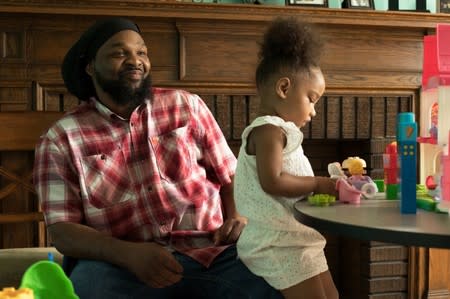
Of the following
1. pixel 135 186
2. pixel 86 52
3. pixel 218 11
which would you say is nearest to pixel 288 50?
pixel 135 186

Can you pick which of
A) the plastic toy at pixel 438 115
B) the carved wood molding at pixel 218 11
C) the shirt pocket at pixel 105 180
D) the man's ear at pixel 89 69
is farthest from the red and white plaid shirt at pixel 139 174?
the carved wood molding at pixel 218 11

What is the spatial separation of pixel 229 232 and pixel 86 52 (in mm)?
682

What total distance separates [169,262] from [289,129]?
16.5 inches

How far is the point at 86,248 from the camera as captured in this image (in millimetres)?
1507

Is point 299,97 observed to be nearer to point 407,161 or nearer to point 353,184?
point 353,184

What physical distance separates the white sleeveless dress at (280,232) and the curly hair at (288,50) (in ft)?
0.46

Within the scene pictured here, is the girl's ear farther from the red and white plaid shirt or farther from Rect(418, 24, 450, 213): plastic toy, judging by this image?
the red and white plaid shirt

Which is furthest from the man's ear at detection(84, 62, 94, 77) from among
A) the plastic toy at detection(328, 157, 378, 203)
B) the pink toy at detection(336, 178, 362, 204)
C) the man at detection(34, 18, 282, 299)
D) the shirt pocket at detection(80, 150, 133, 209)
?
the pink toy at detection(336, 178, 362, 204)

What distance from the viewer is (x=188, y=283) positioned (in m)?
1.55

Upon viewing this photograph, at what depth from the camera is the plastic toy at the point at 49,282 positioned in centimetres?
85

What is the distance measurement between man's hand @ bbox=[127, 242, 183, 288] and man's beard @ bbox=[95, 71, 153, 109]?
1.49ft

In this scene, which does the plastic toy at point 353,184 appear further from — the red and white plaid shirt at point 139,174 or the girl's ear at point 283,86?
the red and white plaid shirt at point 139,174

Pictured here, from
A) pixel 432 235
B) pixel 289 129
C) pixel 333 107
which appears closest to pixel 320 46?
pixel 289 129

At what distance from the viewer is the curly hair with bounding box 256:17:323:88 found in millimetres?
1403
